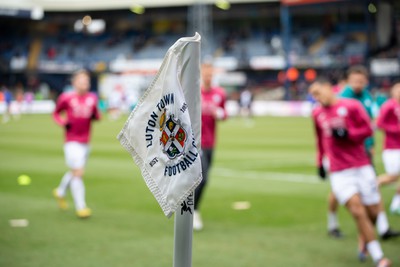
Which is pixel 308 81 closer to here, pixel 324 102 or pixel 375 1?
pixel 375 1

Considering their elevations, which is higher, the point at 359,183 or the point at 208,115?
the point at 208,115

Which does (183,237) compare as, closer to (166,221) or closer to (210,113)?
(166,221)

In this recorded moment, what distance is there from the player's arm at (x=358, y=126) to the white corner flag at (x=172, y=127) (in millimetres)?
4211

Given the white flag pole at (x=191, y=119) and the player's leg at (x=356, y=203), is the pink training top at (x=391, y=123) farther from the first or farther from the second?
the white flag pole at (x=191, y=119)

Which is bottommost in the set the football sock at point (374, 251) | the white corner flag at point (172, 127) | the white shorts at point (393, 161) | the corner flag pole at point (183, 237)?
the football sock at point (374, 251)

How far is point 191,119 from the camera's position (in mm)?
4055

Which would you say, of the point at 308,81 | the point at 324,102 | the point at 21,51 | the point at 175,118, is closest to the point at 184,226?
the point at 175,118

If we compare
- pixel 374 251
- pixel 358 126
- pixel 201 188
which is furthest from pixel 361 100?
pixel 374 251

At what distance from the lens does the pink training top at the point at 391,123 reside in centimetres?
1126

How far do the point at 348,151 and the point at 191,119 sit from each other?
4.48 meters

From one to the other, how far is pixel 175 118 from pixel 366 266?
4.81 metres

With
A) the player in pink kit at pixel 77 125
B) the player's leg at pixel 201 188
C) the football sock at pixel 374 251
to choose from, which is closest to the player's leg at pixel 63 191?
the player in pink kit at pixel 77 125

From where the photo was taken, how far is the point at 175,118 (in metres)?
3.93

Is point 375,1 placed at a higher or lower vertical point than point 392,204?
higher
